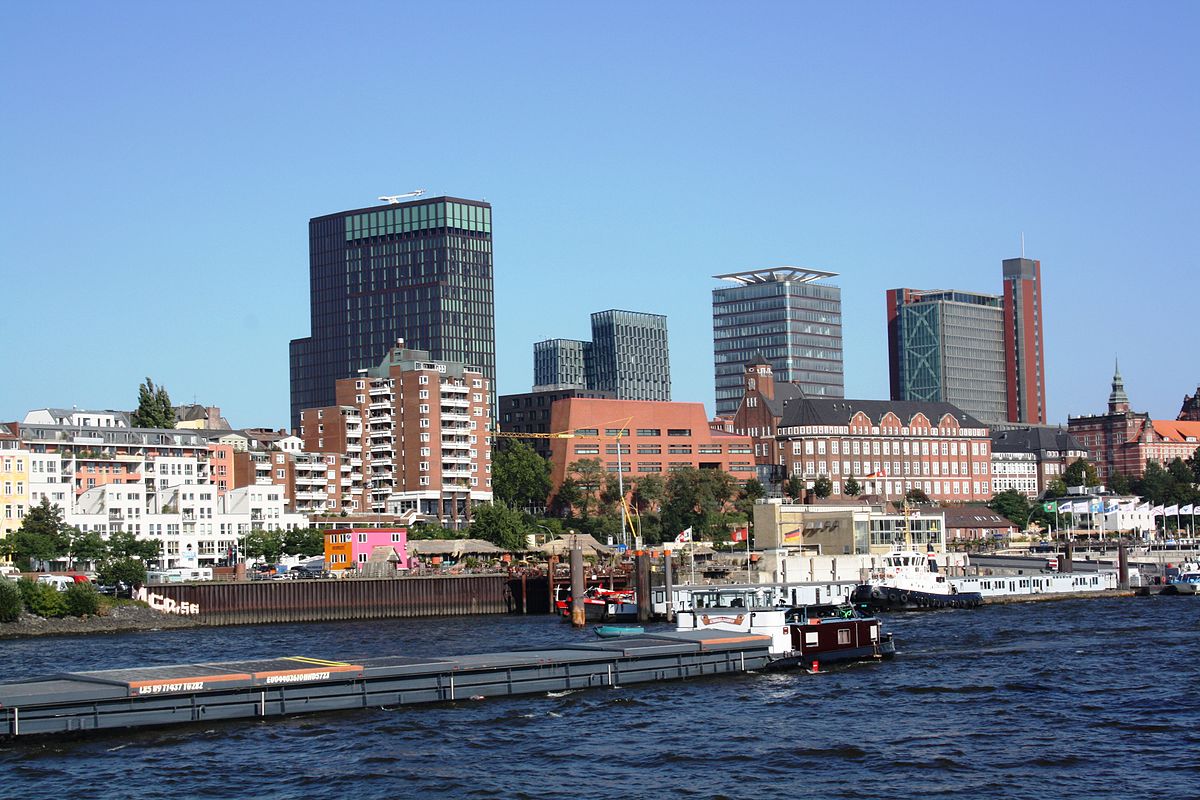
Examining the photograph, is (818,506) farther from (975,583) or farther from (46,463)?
(46,463)

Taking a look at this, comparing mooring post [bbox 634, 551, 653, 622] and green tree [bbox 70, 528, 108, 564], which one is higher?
green tree [bbox 70, 528, 108, 564]

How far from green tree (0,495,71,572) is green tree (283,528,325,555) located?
22951 mm

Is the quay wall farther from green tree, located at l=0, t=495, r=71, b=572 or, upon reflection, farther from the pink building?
green tree, located at l=0, t=495, r=71, b=572

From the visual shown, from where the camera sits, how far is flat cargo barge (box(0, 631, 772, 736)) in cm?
5838

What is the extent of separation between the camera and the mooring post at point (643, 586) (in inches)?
4702

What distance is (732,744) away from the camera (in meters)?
57.8

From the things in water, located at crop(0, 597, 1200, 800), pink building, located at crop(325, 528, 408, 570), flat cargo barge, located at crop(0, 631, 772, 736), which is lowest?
water, located at crop(0, 597, 1200, 800)

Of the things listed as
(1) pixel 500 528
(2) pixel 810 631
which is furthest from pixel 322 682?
(1) pixel 500 528

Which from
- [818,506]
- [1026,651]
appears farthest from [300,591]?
[1026,651]

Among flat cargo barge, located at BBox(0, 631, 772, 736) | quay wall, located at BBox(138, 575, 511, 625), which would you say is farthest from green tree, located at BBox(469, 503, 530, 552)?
flat cargo barge, located at BBox(0, 631, 772, 736)

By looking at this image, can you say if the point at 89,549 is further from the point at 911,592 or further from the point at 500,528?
the point at 911,592

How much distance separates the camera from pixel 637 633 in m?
90.1

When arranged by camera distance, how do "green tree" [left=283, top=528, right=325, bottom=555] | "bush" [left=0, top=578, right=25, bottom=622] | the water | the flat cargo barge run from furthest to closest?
1. "green tree" [left=283, top=528, right=325, bottom=555]
2. "bush" [left=0, top=578, right=25, bottom=622]
3. the flat cargo barge
4. the water

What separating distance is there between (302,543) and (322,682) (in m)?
110
